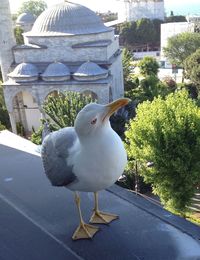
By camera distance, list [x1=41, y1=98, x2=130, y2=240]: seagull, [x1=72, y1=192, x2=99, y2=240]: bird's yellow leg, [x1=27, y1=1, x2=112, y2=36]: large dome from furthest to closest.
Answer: [x1=27, y1=1, x2=112, y2=36]: large dome < [x1=72, y1=192, x2=99, y2=240]: bird's yellow leg < [x1=41, y1=98, x2=130, y2=240]: seagull

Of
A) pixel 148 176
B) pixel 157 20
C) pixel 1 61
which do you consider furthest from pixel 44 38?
pixel 157 20

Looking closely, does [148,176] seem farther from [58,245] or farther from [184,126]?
[58,245]

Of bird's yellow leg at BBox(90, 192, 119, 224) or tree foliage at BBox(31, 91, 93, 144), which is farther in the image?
tree foliage at BBox(31, 91, 93, 144)

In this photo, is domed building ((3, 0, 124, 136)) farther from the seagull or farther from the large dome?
the seagull

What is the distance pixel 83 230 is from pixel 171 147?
5.97 m

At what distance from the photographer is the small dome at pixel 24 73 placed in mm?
23219

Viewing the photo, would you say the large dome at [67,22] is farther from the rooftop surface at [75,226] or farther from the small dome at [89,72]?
the rooftop surface at [75,226]

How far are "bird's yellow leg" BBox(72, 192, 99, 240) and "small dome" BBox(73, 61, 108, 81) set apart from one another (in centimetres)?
1775

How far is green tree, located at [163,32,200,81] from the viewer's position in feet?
129

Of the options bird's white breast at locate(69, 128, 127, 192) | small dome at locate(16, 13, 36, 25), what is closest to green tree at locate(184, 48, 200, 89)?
small dome at locate(16, 13, 36, 25)

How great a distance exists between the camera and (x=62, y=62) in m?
24.6

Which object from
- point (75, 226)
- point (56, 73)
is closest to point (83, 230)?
point (75, 226)

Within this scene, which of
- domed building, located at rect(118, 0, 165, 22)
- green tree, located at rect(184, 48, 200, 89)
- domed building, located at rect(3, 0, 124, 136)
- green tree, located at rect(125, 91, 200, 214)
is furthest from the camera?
domed building, located at rect(118, 0, 165, 22)

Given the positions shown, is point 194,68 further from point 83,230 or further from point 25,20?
point 83,230
